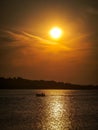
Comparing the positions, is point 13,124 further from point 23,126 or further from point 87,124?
point 87,124

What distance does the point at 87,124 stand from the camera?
80875 millimetres

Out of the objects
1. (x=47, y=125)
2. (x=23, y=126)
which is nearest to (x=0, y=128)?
(x=23, y=126)

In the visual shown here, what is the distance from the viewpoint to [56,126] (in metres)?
75.9

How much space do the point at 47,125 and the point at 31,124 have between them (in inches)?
169

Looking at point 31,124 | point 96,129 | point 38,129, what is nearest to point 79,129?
point 96,129

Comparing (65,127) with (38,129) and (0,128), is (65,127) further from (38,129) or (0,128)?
(0,128)

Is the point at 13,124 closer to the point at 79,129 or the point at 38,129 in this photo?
the point at 38,129

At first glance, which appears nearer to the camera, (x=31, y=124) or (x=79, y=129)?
(x=79, y=129)

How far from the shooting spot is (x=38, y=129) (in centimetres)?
7175

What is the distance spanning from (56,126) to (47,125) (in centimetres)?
252

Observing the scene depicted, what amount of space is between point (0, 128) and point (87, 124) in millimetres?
19211

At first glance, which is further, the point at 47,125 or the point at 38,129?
the point at 47,125

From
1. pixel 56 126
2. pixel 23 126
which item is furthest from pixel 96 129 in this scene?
pixel 23 126

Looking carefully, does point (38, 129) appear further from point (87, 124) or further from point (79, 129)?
point (87, 124)
